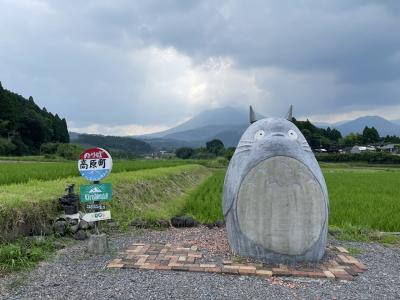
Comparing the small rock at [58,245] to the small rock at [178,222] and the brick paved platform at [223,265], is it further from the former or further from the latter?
the small rock at [178,222]

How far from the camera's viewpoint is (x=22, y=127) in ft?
163

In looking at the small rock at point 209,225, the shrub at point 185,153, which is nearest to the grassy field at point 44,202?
the small rock at point 209,225

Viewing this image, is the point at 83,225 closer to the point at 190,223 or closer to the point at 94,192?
the point at 94,192

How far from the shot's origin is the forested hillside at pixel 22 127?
44669 mm

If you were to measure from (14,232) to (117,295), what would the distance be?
282 cm

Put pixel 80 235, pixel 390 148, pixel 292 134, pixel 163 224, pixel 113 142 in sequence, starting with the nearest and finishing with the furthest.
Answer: pixel 292 134
pixel 80 235
pixel 163 224
pixel 390 148
pixel 113 142

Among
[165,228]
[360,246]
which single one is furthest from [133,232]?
[360,246]

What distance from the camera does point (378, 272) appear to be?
529cm

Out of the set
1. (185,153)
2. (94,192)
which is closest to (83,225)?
(94,192)

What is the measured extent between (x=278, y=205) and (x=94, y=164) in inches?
115

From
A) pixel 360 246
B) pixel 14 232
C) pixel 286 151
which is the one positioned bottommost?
pixel 360 246

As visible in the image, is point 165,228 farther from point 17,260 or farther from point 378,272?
point 378,272

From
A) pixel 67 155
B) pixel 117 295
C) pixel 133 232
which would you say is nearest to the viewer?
pixel 117 295

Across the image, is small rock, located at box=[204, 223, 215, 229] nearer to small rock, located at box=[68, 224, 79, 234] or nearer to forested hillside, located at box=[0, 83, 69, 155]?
small rock, located at box=[68, 224, 79, 234]
